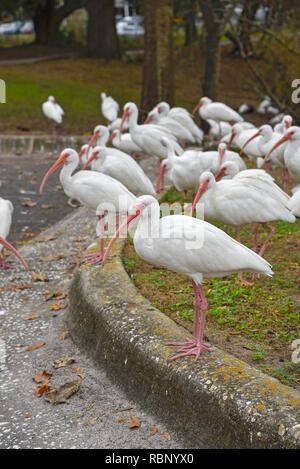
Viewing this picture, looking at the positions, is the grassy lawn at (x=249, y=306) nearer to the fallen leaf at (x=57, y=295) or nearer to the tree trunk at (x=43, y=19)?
the fallen leaf at (x=57, y=295)

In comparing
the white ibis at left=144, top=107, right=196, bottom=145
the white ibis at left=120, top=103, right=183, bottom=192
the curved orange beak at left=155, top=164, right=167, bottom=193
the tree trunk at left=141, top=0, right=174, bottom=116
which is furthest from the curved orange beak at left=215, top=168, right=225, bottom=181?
the tree trunk at left=141, top=0, right=174, bottom=116

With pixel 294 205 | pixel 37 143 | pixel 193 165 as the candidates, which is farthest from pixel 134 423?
pixel 37 143

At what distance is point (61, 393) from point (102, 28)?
82.5 feet

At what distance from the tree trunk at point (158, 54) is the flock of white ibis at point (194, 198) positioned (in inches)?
93.5

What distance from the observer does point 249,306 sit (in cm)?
494

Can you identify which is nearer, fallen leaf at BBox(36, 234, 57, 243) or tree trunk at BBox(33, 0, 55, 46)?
fallen leaf at BBox(36, 234, 57, 243)

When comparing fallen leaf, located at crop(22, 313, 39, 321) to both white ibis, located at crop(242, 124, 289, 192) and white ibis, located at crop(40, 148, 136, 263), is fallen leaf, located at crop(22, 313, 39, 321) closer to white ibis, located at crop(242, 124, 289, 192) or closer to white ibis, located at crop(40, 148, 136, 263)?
white ibis, located at crop(40, 148, 136, 263)

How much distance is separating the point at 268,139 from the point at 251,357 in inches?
229

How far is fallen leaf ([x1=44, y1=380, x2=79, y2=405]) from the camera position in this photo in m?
4.21

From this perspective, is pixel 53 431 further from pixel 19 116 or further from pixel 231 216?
pixel 19 116

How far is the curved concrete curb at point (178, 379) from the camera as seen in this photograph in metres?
3.19

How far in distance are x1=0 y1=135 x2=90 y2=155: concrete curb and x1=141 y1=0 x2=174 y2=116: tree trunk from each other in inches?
74.6

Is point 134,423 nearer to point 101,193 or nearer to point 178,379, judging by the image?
point 178,379
